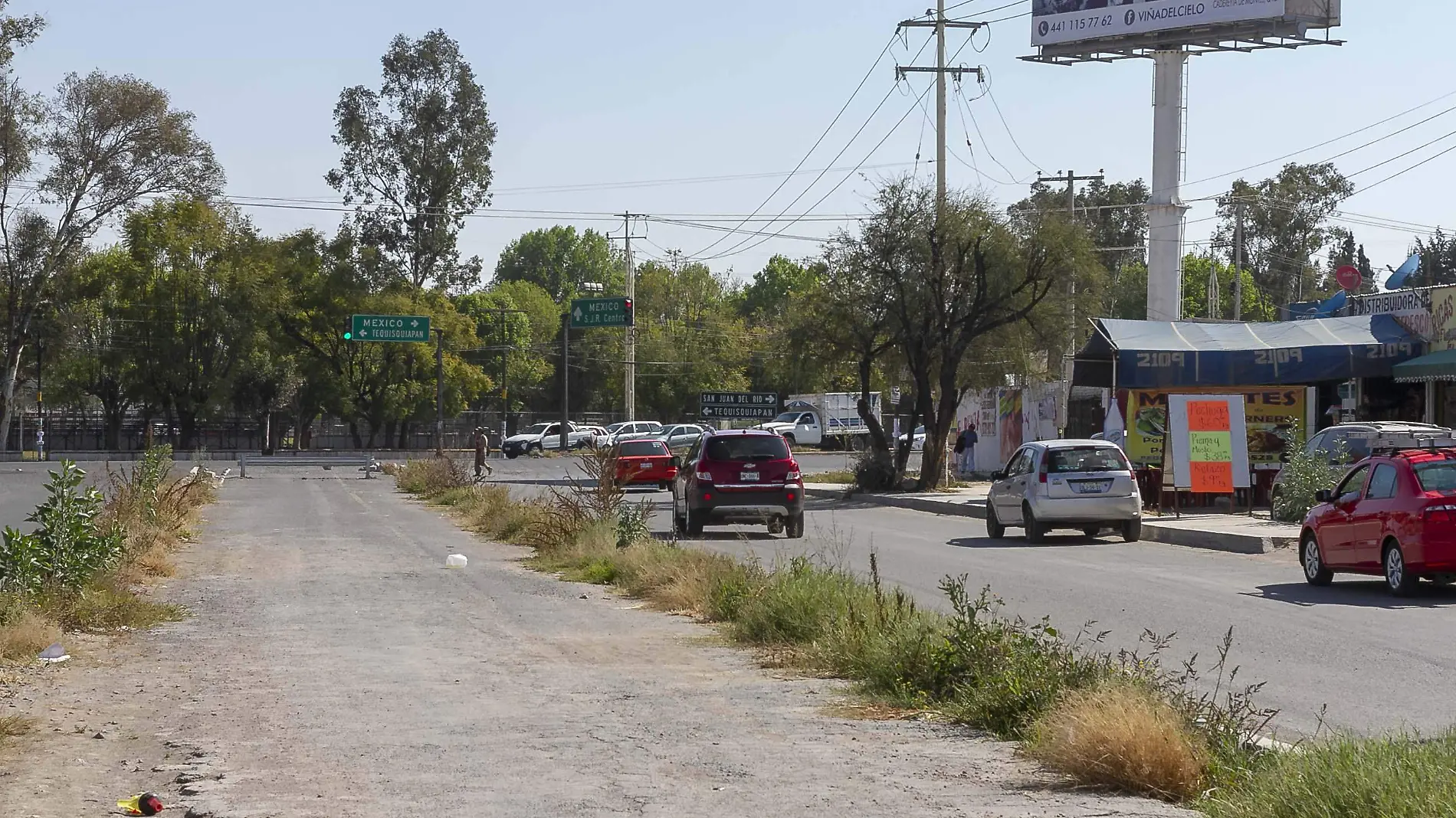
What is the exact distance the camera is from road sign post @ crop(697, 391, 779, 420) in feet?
152

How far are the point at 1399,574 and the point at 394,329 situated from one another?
171 feet

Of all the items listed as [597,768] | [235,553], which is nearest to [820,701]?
[597,768]

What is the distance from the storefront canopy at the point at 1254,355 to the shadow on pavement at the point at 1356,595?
55.8ft

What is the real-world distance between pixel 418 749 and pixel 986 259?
119ft

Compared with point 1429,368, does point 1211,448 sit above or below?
below

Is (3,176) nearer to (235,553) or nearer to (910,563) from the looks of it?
(235,553)

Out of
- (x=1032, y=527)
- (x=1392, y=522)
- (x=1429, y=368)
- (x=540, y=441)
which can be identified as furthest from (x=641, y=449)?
(x=540, y=441)

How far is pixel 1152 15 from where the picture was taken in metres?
51.9

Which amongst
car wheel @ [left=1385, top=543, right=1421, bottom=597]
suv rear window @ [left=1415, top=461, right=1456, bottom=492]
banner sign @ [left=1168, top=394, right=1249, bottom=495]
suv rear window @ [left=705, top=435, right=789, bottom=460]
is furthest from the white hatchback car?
suv rear window @ [left=1415, top=461, right=1456, bottom=492]

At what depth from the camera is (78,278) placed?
244ft

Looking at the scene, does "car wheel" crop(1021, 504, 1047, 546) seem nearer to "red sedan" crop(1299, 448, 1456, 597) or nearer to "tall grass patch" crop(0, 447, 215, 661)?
"red sedan" crop(1299, 448, 1456, 597)

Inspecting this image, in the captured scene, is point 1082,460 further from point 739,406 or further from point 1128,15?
point 1128,15

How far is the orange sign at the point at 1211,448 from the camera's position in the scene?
95.1ft

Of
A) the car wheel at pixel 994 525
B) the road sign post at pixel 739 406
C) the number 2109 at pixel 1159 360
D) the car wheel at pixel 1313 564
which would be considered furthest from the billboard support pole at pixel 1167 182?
the car wheel at pixel 1313 564
